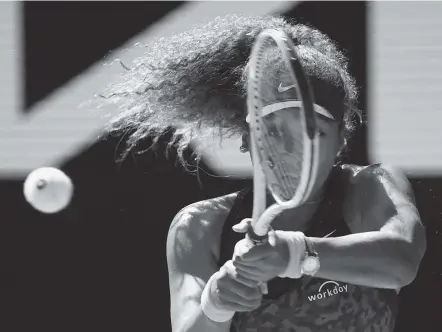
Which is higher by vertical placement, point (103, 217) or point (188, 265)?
point (188, 265)

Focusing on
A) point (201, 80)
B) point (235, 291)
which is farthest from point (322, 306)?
point (201, 80)

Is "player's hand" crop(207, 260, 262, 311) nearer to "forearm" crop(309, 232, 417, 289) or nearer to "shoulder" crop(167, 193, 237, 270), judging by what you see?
"forearm" crop(309, 232, 417, 289)

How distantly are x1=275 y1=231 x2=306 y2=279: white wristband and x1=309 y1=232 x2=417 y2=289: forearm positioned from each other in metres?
0.05

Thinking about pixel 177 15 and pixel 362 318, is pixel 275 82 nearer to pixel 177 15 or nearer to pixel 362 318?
pixel 362 318

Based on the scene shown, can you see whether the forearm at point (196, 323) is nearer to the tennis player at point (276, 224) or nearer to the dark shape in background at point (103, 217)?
the tennis player at point (276, 224)

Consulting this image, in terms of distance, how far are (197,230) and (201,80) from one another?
0.48 meters

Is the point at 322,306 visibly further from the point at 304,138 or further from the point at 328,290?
the point at 304,138

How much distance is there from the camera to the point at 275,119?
7.30ft

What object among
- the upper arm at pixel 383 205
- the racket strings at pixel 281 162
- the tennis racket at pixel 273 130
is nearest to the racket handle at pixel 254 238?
the tennis racket at pixel 273 130

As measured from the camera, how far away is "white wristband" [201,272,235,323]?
2322mm

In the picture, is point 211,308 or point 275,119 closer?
point 275,119

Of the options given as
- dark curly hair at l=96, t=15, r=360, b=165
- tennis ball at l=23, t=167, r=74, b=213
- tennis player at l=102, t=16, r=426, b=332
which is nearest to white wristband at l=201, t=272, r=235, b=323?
tennis player at l=102, t=16, r=426, b=332

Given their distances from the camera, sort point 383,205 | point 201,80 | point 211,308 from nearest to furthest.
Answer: point 211,308, point 383,205, point 201,80

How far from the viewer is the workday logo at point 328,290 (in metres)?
2.63
